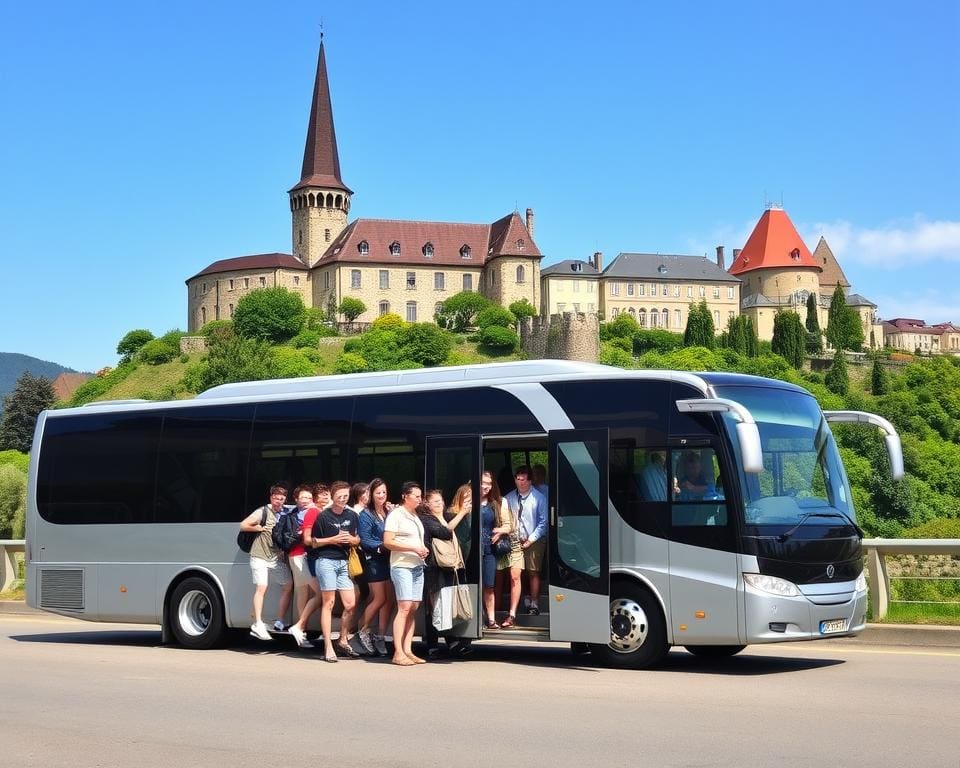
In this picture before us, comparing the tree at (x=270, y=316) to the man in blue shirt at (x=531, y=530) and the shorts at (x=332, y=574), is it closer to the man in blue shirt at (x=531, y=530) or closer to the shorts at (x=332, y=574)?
the shorts at (x=332, y=574)

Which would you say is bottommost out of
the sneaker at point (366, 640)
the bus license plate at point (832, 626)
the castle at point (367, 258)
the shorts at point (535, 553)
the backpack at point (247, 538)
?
the sneaker at point (366, 640)

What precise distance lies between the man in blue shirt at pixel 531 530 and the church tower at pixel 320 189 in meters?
129

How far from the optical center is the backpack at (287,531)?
14.4 metres

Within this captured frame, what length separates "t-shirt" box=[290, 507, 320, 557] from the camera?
14.3 metres

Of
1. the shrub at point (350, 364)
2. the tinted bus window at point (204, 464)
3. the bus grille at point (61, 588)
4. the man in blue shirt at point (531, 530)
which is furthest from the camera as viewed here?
the shrub at point (350, 364)

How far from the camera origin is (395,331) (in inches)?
5108

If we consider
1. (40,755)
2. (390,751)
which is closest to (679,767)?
(390,751)

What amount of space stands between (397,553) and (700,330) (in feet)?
402

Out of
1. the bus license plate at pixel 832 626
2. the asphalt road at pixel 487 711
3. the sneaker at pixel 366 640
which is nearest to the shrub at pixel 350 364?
the sneaker at pixel 366 640

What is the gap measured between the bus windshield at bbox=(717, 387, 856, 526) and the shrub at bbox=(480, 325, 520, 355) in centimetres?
11392

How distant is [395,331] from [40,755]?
12189 cm

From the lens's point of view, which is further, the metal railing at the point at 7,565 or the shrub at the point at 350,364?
the shrub at the point at 350,364

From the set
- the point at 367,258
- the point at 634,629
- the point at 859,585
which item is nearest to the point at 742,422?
the point at 859,585

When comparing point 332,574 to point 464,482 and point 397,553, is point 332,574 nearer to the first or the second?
point 397,553
